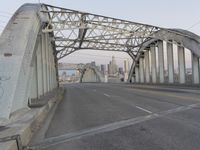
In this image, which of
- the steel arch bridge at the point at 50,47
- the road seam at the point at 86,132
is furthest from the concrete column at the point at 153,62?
the road seam at the point at 86,132

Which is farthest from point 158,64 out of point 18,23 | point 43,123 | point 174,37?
point 43,123

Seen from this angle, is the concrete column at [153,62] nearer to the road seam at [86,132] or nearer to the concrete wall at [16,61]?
the concrete wall at [16,61]

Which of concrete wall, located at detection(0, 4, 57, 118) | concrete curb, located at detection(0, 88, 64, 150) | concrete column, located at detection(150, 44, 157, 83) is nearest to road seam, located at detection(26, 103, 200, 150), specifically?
concrete curb, located at detection(0, 88, 64, 150)

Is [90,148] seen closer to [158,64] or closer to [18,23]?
[18,23]

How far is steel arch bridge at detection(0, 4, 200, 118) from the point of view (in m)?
11.8

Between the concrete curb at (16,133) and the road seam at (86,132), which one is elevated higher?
the concrete curb at (16,133)

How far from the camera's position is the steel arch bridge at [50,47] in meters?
11.8

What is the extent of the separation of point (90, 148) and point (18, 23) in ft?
32.4

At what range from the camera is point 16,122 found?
9.37 m

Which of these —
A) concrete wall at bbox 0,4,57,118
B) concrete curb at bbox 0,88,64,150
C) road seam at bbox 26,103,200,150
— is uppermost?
concrete wall at bbox 0,4,57,118

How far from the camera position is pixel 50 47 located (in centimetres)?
3322

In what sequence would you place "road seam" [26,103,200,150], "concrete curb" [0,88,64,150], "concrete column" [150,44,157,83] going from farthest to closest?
"concrete column" [150,44,157,83] < "road seam" [26,103,200,150] < "concrete curb" [0,88,64,150]

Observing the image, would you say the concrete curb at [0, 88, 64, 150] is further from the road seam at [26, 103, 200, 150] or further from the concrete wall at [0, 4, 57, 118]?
the concrete wall at [0, 4, 57, 118]

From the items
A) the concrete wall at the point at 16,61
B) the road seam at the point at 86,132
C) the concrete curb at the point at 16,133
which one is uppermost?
the concrete wall at the point at 16,61
